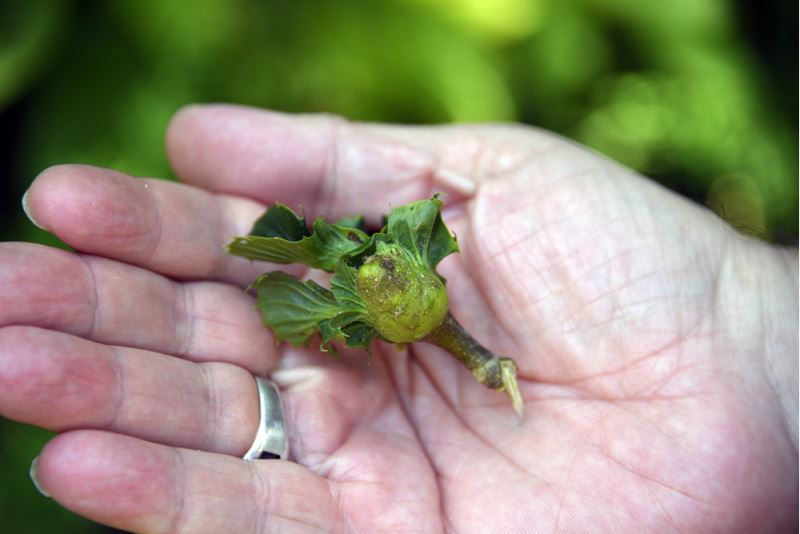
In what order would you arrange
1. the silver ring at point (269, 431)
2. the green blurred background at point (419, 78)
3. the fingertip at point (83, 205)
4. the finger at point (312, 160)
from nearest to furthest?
the fingertip at point (83, 205) < the silver ring at point (269, 431) < the finger at point (312, 160) < the green blurred background at point (419, 78)

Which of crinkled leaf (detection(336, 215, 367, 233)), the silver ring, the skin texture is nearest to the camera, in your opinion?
the skin texture

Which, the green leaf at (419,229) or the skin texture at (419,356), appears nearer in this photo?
the skin texture at (419,356)

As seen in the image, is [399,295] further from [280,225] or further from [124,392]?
[124,392]

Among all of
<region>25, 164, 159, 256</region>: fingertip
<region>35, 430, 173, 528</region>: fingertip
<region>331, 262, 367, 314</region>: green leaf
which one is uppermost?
<region>25, 164, 159, 256</region>: fingertip

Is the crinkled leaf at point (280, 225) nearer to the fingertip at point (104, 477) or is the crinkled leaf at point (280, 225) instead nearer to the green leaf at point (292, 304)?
the green leaf at point (292, 304)

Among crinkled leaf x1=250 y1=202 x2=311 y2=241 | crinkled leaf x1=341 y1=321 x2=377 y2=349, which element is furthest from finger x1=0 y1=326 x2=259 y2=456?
crinkled leaf x1=250 y1=202 x2=311 y2=241

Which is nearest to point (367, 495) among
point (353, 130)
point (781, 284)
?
point (353, 130)

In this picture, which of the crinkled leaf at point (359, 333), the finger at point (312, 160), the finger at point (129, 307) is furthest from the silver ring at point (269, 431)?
the finger at point (312, 160)

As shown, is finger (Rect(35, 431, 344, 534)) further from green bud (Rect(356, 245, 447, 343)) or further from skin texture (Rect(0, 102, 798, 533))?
green bud (Rect(356, 245, 447, 343))
